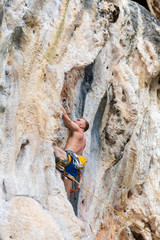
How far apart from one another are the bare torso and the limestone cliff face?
0.14 m

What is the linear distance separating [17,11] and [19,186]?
2.21 meters

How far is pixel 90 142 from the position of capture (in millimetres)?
6980

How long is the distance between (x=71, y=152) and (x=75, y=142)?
0.28 m

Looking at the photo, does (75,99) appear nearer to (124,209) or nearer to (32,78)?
(32,78)

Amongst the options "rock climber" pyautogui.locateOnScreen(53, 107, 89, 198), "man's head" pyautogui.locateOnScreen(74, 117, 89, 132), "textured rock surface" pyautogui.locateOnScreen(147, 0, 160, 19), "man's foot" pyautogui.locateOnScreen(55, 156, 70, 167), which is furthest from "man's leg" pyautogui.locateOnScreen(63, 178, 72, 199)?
"textured rock surface" pyautogui.locateOnScreen(147, 0, 160, 19)

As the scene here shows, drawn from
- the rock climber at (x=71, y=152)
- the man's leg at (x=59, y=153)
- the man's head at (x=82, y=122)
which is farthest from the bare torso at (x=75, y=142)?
the man's leg at (x=59, y=153)

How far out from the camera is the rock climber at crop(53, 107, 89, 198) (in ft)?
18.1

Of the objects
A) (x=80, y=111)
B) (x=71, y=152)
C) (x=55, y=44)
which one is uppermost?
(x=55, y=44)

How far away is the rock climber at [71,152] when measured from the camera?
552 centimetres

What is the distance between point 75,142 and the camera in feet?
19.9

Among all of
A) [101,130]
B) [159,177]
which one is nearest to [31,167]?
[101,130]

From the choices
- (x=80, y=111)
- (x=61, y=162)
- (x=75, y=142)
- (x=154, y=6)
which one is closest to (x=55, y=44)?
(x=80, y=111)

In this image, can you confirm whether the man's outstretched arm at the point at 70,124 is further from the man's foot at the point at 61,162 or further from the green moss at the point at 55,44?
the green moss at the point at 55,44

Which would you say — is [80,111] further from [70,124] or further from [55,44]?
[55,44]
